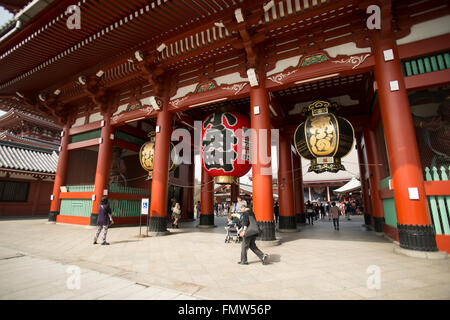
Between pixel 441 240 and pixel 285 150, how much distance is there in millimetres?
6489

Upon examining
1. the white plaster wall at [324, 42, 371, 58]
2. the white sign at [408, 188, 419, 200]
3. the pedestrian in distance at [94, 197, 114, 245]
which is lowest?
Result: the pedestrian in distance at [94, 197, 114, 245]

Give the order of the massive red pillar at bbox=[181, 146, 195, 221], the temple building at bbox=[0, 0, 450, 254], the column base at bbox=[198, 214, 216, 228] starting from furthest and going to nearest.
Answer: the massive red pillar at bbox=[181, 146, 195, 221], the column base at bbox=[198, 214, 216, 228], the temple building at bbox=[0, 0, 450, 254]

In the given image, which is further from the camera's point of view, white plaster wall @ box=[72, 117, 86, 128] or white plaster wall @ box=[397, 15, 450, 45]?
white plaster wall @ box=[72, 117, 86, 128]

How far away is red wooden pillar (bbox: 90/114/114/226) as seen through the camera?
9.88 meters

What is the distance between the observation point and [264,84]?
6.89 meters

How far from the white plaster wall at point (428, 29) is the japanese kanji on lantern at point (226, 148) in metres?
4.88

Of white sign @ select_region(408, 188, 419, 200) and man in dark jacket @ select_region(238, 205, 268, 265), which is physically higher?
white sign @ select_region(408, 188, 419, 200)

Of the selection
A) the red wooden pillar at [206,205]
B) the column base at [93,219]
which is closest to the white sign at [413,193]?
the red wooden pillar at [206,205]

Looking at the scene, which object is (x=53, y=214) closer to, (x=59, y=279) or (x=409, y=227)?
(x=59, y=279)

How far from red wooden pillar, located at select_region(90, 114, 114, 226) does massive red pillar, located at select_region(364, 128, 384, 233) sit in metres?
11.6

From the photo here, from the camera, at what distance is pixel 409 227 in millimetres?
4789

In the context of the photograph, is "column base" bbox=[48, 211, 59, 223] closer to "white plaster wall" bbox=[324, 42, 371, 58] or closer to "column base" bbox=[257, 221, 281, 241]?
"column base" bbox=[257, 221, 281, 241]

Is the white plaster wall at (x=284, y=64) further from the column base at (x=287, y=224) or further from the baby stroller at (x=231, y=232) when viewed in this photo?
the column base at (x=287, y=224)

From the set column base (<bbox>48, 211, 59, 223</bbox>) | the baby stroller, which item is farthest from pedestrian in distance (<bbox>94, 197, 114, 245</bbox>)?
column base (<bbox>48, 211, 59, 223</bbox>)
